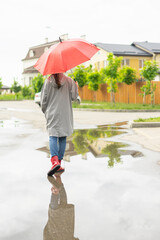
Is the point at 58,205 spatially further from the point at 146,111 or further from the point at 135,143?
the point at 146,111

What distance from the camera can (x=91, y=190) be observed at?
15.2ft

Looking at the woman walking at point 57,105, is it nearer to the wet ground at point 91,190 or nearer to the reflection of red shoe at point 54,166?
the reflection of red shoe at point 54,166

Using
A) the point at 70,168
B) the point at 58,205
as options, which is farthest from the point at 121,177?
the point at 58,205

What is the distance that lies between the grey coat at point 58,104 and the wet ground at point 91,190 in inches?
29.3

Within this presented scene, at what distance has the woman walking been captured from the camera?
217 inches

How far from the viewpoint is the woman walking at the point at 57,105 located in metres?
5.50

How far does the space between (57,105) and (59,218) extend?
2.28 m

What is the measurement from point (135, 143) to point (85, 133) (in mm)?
2473

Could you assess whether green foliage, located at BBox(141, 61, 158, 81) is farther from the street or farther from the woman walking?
the woman walking

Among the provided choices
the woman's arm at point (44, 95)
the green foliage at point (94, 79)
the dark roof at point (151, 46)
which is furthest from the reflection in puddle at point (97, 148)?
the dark roof at point (151, 46)

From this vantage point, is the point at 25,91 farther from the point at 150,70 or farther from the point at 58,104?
the point at 58,104

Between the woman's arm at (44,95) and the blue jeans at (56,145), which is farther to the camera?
the blue jeans at (56,145)

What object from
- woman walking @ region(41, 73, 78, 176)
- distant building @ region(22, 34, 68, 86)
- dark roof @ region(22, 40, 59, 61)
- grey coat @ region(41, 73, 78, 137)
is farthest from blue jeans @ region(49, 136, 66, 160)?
dark roof @ region(22, 40, 59, 61)

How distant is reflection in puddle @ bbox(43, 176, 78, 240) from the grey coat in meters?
1.17
